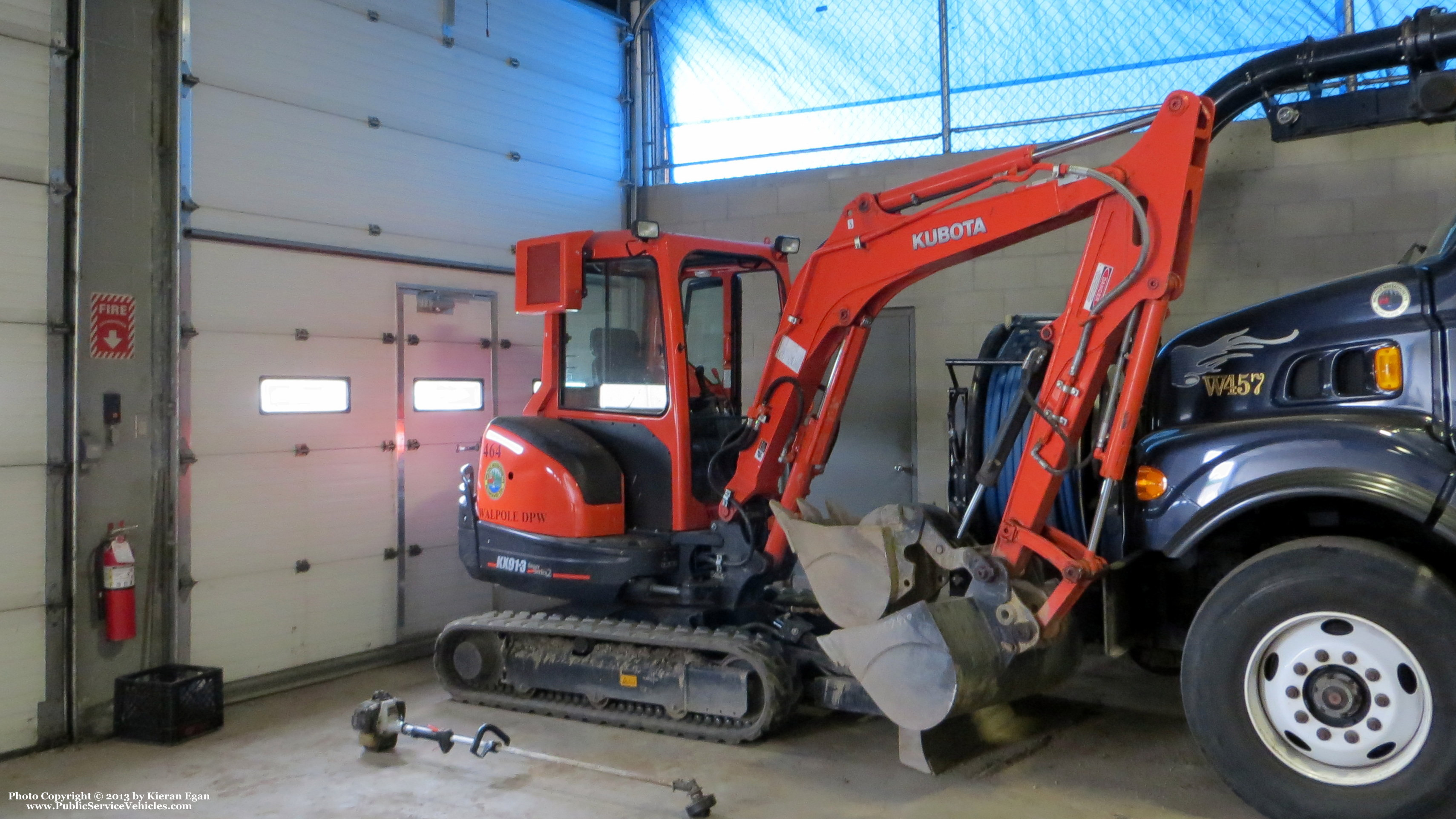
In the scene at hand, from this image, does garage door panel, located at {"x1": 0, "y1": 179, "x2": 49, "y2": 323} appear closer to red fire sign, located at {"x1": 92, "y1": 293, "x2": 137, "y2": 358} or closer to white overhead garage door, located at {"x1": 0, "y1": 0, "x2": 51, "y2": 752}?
white overhead garage door, located at {"x1": 0, "y1": 0, "x2": 51, "y2": 752}

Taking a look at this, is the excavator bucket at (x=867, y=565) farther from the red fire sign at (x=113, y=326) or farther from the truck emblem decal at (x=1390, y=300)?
the red fire sign at (x=113, y=326)

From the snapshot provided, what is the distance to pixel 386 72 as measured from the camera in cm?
739

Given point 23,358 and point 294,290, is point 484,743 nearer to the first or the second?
point 23,358

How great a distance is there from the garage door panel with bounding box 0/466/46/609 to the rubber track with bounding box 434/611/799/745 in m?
2.00

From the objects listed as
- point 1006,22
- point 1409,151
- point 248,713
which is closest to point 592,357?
point 248,713

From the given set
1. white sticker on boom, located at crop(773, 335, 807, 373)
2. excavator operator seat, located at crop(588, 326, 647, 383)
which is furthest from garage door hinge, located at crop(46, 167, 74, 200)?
white sticker on boom, located at crop(773, 335, 807, 373)

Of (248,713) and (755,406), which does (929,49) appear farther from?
(248,713)

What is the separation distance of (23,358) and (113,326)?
441mm

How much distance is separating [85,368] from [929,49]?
582cm

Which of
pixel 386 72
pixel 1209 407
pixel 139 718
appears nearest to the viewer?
pixel 1209 407

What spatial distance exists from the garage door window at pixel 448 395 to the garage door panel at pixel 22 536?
94.7 inches

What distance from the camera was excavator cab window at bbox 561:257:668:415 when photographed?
5.97 m

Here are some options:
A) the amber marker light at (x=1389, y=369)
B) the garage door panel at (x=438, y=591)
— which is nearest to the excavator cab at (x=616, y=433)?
the garage door panel at (x=438, y=591)
